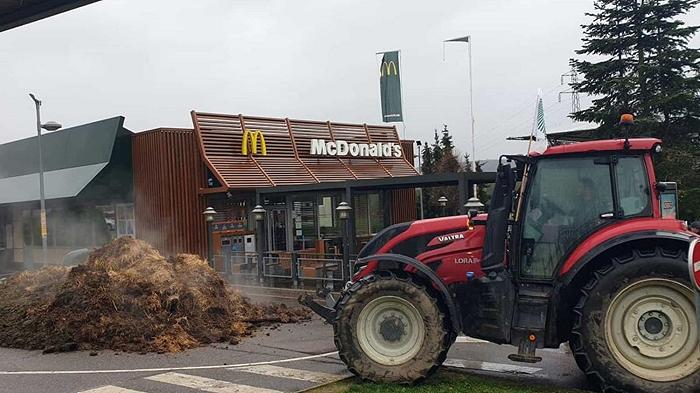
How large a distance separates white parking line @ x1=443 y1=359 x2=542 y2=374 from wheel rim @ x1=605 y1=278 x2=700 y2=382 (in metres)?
1.76

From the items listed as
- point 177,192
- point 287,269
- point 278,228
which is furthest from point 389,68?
point 287,269

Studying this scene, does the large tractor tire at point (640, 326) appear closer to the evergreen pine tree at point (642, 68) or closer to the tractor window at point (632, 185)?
the tractor window at point (632, 185)

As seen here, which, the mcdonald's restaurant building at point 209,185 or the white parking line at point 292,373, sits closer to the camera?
the white parking line at point 292,373

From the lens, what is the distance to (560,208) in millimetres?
6852

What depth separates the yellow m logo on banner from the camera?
2258 cm

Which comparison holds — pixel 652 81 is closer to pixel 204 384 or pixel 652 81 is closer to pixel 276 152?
pixel 276 152

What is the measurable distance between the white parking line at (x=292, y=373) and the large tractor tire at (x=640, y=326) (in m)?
2.84

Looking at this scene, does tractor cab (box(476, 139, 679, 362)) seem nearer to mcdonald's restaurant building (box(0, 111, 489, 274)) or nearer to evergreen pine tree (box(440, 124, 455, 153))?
mcdonald's restaurant building (box(0, 111, 489, 274))

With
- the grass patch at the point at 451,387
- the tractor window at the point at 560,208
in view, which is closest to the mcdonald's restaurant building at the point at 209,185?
the grass patch at the point at 451,387

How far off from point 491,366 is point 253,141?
52.3ft

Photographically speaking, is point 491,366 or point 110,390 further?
point 491,366

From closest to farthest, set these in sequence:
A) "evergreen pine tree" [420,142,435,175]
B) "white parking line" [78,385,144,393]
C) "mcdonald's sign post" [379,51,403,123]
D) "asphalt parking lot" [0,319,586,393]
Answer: "white parking line" [78,385,144,393] → "asphalt parking lot" [0,319,586,393] → "mcdonald's sign post" [379,51,403,123] → "evergreen pine tree" [420,142,435,175]

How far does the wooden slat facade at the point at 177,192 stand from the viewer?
21812 millimetres

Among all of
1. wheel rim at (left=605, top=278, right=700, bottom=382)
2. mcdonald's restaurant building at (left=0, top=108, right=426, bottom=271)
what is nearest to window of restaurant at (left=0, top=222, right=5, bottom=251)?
mcdonald's restaurant building at (left=0, top=108, right=426, bottom=271)
